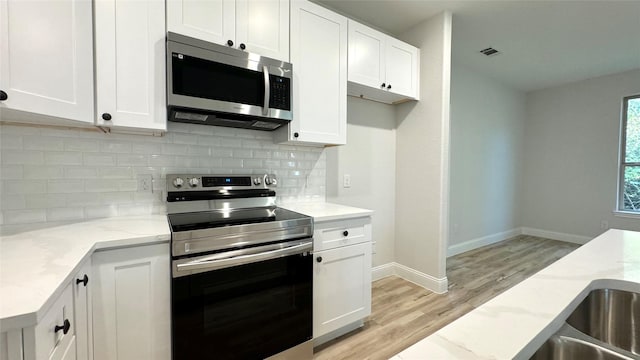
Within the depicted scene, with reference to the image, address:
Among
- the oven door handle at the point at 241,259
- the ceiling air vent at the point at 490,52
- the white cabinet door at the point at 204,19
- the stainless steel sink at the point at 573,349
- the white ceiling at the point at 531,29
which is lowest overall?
the oven door handle at the point at 241,259

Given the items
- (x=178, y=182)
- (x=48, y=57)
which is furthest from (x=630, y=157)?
(x=48, y=57)

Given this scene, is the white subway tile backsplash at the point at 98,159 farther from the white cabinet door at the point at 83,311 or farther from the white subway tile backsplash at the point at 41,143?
the white cabinet door at the point at 83,311

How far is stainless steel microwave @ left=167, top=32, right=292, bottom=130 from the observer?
1534mm

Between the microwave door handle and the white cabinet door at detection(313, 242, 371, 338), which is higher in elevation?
the microwave door handle

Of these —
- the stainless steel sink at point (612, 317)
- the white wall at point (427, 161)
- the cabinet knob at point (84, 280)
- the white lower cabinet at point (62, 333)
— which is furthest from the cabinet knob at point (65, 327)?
the white wall at point (427, 161)

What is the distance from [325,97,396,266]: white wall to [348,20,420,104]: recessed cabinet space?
202 mm

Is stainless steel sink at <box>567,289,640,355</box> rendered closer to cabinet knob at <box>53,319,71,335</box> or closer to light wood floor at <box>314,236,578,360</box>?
light wood floor at <box>314,236,578,360</box>

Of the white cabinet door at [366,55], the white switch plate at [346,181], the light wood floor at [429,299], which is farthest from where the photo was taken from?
the white switch plate at [346,181]

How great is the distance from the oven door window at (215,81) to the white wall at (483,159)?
3.01m

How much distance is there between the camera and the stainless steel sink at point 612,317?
0.87 metres

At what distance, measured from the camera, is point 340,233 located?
6.13 ft

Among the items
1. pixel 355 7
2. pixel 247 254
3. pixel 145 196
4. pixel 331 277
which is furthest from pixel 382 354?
pixel 355 7

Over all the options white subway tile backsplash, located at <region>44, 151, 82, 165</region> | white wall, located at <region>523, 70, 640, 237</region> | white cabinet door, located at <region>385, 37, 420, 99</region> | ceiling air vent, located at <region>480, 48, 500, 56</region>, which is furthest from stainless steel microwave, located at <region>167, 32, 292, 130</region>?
white wall, located at <region>523, 70, 640, 237</region>

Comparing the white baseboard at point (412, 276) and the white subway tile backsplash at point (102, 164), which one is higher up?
the white subway tile backsplash at point (102, 164)
